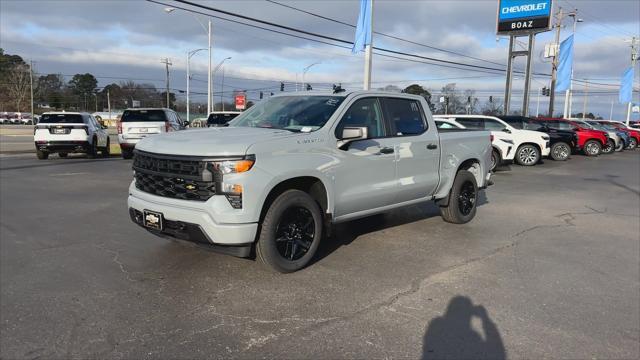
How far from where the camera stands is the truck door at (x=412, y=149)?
6047mm

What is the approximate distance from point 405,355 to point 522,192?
8.90m

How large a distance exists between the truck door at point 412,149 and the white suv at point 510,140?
9.79 m

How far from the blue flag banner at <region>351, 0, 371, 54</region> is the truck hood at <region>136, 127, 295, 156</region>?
16.2 metres

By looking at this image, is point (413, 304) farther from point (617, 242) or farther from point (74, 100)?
point (74, 100)

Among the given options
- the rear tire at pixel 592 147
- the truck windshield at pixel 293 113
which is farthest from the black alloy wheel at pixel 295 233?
the rear tire at pixel 592 147

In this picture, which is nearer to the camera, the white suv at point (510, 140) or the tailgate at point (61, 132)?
the white suv at point (510, 140)

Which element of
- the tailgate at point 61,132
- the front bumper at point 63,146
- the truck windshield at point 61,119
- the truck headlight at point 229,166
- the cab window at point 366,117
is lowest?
the front bumper at point 63,146

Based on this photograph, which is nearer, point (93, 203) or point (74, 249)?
point (74, 249)

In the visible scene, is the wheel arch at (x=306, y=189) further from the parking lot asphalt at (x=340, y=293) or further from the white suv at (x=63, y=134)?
the white suv at (x=63, y=134)

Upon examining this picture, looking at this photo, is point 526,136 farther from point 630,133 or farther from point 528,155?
point 630,133

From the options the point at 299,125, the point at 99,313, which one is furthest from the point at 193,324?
the point at 299,125

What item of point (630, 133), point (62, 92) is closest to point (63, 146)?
point (630, 133)

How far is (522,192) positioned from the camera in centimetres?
1118

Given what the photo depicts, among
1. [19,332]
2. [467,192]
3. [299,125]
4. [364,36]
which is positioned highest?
[364,36]
